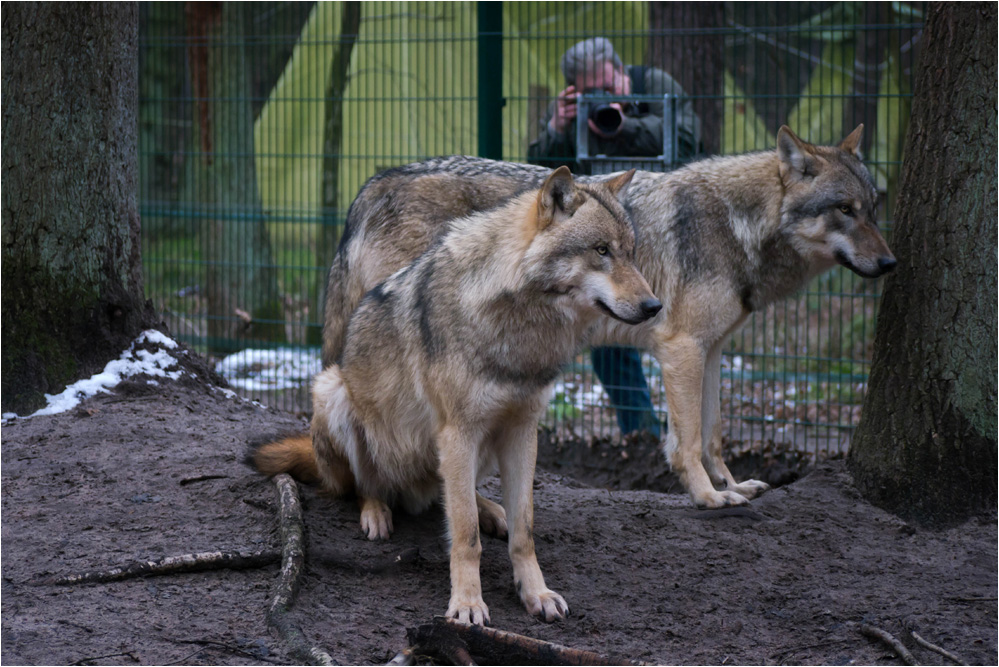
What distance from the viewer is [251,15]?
371 inches

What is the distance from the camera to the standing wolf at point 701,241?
4.74 meters

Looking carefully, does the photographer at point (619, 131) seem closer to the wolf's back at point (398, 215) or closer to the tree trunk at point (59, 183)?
the wolf's back at point (398, 215)

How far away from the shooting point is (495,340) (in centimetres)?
340

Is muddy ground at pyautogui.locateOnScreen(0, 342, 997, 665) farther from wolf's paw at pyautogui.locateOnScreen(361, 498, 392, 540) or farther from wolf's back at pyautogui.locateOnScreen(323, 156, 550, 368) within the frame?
wolf's back at pyautogui.locateOnScreen(323, 156, 550, 368)

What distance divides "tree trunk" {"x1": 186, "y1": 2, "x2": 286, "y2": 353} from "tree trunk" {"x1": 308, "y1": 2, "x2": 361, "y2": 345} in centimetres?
46

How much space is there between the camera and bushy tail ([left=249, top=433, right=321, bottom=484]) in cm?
426

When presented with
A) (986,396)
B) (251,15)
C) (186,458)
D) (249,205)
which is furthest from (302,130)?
(986,396)

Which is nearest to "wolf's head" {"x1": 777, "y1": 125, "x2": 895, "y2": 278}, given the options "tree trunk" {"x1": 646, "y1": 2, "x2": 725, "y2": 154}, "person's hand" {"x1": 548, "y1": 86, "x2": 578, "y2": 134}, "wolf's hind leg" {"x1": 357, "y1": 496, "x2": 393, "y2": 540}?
"person's hand" {"x1": 548, "y1": 86, "x2": 578, "y2": 134}

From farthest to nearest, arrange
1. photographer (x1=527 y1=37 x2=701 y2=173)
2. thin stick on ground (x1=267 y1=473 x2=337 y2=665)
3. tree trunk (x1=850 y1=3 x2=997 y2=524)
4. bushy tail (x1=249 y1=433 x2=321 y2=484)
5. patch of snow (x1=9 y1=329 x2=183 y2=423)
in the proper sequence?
1. photographer (x1=527 y1=37 x2=701 y2=173)
2. patch of snow (x1=9 y1=329 x2=183 y2=423)
3. bushy tail (x1=249 y1=433 x2=321 y2=484)
4. tree trunk (x1=850 y1=3 x2=997 y2=524)
5. thin stick on ground (x1=267 y1=473 x2=337 y2=665)

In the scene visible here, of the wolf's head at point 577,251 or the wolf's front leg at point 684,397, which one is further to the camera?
the wolf's front leg at point 684,397

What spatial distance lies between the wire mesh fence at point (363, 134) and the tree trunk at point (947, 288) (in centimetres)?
246

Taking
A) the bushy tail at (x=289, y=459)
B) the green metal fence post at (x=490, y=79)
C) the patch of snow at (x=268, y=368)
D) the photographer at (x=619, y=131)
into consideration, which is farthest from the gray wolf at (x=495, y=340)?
the patch of snow at (x=268, y=368)

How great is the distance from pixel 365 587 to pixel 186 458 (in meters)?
1.33

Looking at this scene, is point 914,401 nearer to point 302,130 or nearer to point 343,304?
point 343,304
